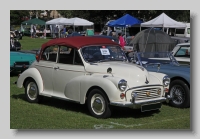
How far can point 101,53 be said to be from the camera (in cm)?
817

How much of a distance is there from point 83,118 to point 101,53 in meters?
1.66

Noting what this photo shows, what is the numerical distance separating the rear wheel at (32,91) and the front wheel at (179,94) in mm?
3278

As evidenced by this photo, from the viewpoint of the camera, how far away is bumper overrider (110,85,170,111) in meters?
7.01

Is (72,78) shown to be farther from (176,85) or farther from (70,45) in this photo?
(176,85)

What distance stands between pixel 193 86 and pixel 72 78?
2655 millimetres

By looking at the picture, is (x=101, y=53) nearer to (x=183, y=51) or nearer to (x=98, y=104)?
(x=98, y=104)

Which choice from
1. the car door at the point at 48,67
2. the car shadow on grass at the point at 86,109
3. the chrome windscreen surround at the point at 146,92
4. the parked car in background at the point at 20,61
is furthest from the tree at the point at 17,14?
the chrome windscreen surround at the point at 146,92

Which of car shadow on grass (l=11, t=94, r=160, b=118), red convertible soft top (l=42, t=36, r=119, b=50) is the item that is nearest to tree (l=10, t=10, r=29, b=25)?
car shadow on grass (l=11, t=94, r=160, b=118)

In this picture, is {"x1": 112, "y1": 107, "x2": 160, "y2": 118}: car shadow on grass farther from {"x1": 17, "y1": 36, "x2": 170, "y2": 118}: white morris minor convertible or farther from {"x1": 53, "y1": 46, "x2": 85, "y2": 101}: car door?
{"x1": 53, "y1": 46, "x2": 85, "y2": 101}: car door

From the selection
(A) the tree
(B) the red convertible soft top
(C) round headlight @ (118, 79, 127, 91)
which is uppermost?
(A) the tree

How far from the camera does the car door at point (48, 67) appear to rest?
8.50 metres

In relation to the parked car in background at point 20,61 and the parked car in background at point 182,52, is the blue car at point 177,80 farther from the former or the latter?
the parked car in background at point 20,61

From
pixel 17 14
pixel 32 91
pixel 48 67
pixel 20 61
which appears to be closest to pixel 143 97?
pixel 48 67

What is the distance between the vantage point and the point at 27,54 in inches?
532
